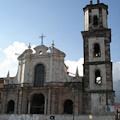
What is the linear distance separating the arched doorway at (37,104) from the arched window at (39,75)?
1851mm

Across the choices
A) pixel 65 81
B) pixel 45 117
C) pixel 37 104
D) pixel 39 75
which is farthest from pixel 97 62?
pixel 37 104

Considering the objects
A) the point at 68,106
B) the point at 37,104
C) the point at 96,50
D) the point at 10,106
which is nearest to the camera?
the point at 68,106

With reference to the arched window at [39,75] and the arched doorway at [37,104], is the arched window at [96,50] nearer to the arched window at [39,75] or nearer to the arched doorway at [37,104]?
the arched window at [39,75]

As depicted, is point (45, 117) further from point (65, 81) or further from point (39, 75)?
point (39, 75)

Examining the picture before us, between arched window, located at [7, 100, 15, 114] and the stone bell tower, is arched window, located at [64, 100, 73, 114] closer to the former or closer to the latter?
the stone bell tower

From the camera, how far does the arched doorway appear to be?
30000 millimetres

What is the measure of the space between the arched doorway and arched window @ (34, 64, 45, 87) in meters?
1.85

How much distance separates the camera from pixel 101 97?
2747 cm

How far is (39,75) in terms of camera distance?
102ft

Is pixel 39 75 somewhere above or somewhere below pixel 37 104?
above

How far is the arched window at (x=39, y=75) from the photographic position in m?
30.6

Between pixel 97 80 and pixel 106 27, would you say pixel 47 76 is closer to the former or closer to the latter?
pixel 97 80

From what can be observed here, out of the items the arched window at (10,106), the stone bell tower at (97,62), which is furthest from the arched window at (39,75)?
the stone bell tower at (97,62)

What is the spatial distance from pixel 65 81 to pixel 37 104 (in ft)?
18.7
